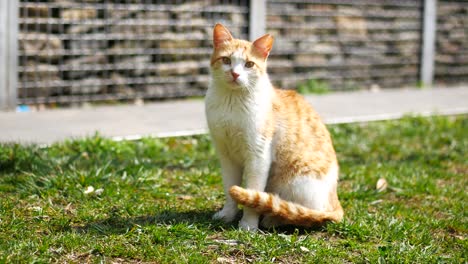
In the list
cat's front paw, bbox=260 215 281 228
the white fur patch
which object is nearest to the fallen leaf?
the white fur patch

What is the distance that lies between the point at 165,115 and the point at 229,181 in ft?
11.1

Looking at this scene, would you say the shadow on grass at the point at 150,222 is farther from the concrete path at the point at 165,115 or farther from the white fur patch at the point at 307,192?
the concrete path at the point at 165,115

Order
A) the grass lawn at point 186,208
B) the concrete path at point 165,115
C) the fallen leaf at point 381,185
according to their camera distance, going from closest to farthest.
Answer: the grass lawn at point 186,208 → the fallen leaf at point 381,185 → the concrete path at point 165,115

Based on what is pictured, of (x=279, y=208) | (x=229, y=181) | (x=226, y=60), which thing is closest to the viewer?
(x=279, y=208)

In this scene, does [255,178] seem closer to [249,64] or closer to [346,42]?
[249,64]

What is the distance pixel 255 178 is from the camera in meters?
4.45

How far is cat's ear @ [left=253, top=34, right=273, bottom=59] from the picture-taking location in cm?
446

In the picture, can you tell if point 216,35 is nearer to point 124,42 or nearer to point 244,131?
point 244,131

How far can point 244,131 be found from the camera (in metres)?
4.43

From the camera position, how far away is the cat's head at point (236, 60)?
4.36m

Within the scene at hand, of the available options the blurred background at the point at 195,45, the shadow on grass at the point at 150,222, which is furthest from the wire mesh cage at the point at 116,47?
the shadow on grass at the point at 150,222

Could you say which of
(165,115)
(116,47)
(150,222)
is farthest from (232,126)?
(116,47)

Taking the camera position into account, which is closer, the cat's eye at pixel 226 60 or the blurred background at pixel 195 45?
the cat's eye at pixel 226 60

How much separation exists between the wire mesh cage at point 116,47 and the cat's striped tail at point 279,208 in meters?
4.32
